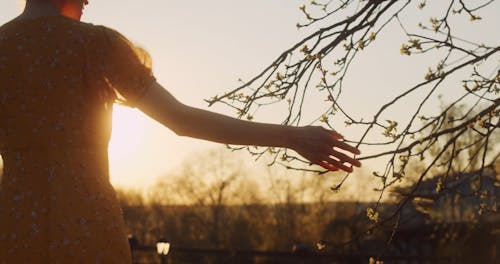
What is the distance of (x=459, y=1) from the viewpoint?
13.5ft

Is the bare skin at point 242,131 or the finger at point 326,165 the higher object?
the bare skin at point 242,131

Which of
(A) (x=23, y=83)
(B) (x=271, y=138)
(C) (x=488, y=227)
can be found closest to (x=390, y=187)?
(B) (x=271, y=138)

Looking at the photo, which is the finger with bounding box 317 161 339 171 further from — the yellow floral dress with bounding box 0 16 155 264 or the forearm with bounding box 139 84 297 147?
the yellow floral dress with bounding box 0 16 155 264

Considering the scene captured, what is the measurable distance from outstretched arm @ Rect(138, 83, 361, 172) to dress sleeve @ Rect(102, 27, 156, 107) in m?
0.02

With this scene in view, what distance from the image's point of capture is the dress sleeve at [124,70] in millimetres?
1669

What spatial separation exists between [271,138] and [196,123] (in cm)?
18

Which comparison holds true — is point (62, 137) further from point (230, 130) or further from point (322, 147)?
point (322, 147)

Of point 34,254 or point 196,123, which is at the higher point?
point 196,123

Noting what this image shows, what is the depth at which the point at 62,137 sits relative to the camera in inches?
64.3

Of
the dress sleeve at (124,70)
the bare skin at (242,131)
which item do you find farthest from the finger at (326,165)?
the dress sleeve at (124,70)

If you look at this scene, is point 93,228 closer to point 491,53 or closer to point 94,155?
point 94,155

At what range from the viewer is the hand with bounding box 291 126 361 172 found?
5.16ft

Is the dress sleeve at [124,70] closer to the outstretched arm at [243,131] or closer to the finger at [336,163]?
the outstretched arm at [243,131]

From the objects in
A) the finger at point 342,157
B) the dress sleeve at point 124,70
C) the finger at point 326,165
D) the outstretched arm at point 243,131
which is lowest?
the finger at point 326,165
